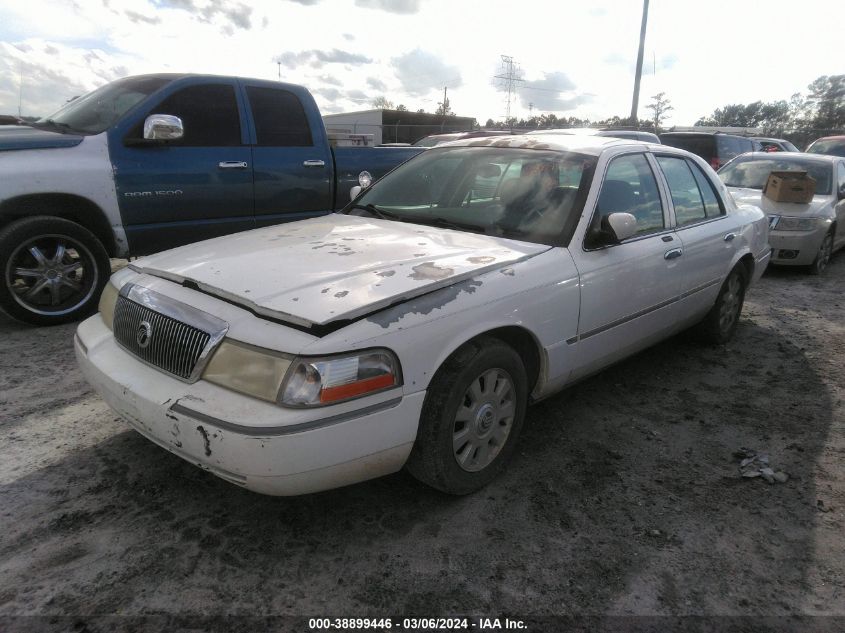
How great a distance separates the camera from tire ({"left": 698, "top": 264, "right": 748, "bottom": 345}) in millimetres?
4648

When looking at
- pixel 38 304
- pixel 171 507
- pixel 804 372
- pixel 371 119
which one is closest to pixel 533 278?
pixel 171 507

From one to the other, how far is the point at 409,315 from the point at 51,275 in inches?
145

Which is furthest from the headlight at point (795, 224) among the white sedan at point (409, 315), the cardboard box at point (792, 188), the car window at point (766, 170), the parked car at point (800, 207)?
the white sedan at point (409, 315)

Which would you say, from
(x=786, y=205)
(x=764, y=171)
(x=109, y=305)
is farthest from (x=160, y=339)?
(x=764, y=171)

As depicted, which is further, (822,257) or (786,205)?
(822,257)

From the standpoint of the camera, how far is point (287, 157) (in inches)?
226

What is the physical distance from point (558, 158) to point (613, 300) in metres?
0.88

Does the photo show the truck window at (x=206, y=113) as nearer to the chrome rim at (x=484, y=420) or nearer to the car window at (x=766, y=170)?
the chrome rim at (x=484, y=420)

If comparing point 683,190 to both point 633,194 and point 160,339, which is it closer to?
point 633,194

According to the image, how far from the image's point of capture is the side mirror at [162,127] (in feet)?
15.1

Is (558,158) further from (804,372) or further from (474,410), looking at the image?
(804,372)

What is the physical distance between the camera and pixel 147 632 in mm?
1941

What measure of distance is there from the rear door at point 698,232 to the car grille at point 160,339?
297 cm

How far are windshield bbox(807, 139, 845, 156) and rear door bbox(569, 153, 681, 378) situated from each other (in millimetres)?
16151
